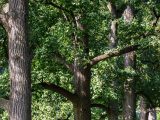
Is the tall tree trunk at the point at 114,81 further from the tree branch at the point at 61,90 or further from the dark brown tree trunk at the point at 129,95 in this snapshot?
the tree branch at the point at 61,90

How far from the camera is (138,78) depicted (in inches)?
847

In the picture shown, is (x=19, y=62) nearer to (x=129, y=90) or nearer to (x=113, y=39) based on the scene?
(x=113, y=39)

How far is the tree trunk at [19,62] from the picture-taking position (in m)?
9.72

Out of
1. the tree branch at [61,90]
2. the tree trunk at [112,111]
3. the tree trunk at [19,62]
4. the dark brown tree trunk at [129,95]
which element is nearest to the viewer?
the tree trunk at [19,62]

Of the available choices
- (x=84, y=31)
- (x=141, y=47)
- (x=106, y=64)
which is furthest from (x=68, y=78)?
(x=141, y=47)

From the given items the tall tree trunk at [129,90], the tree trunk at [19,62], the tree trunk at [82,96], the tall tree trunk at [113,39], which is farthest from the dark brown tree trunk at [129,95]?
the tree trunk at [19,62]

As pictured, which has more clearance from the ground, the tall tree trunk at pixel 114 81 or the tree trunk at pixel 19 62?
the tall tree trunk at pixel 114 81

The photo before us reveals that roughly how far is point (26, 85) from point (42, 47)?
528cm

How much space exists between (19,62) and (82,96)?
244 inches

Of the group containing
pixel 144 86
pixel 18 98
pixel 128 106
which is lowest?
pixel 18 98

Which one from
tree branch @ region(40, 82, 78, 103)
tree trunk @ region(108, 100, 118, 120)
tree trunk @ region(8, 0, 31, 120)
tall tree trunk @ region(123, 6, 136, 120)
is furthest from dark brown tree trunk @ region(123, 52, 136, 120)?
tree trunk @ region(8, 0, 31, 120)

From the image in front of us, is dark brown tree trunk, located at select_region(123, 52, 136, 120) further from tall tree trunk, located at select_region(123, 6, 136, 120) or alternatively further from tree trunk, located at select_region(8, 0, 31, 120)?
tree trunk, located at select_region(8, 0, 31, 120)

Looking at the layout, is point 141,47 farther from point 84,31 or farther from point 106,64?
point 106,64

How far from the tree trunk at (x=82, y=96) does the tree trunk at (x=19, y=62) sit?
19.5 ft
